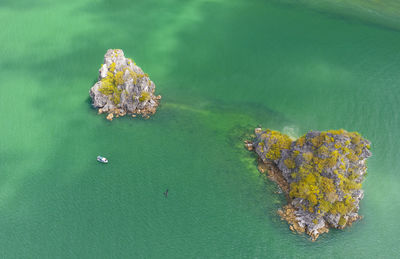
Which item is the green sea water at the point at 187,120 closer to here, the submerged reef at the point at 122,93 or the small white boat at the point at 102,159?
the small white boat at the point at 102,159

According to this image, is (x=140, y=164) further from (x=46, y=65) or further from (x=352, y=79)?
(x=352, y=79)

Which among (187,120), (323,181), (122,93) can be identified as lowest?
(187,120)

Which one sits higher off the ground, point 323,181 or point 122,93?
point 122,93

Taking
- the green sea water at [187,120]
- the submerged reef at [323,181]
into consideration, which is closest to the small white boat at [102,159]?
the green sea water at [187,120]

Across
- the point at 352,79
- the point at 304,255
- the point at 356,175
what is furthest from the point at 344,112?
the point at 304,255

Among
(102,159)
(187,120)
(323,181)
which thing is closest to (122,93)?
(187,120)

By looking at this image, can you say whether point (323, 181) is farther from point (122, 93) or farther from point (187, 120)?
point (122, 93)

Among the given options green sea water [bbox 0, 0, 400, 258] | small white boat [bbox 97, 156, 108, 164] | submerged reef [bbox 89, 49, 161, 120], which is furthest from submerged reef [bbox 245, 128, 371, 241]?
small white boat [bbox 97, 156, 108, 164]

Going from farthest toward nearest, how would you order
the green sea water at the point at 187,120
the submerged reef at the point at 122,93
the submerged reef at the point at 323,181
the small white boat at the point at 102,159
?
the submerged reef at the point at 122,93 < the small white boat at the point at 102,159 < the submerged reef at the point at 323,181 < the green sea water at the point at 187,120
